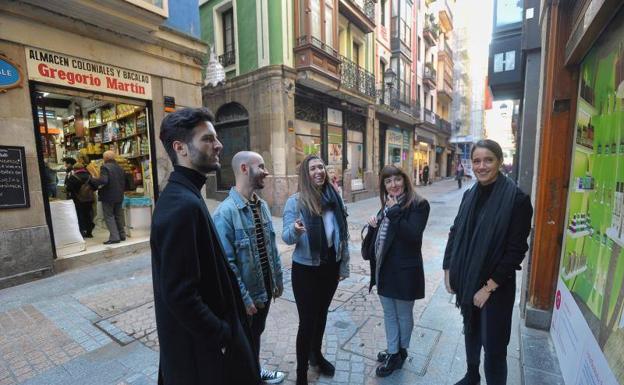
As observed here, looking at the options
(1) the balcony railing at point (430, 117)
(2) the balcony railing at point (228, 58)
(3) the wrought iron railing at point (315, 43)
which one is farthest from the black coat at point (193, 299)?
(1) the balcony railing at point (430, 117)

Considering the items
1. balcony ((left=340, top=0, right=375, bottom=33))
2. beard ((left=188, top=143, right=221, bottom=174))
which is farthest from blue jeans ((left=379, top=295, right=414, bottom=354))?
balcony ((left=340, top=0, right=375, bottom=33))

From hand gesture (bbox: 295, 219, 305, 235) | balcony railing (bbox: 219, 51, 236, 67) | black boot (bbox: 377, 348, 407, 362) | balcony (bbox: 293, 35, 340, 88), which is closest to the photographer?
hand gesture (bbox: 295, 219, 305, 235)

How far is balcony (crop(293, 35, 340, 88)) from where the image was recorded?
10.8m

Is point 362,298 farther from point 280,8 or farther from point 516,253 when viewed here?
point 280,8

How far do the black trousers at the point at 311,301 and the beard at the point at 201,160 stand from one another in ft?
4.18

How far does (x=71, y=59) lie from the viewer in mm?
5656

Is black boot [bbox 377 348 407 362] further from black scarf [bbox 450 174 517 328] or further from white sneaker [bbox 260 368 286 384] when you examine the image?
white sneaker [bbox 260 368 286 384]

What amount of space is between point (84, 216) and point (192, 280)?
733 centimetres

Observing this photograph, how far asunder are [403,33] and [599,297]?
20170 mm

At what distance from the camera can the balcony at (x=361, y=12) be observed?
43.2 feet

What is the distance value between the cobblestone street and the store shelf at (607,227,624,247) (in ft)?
5.11

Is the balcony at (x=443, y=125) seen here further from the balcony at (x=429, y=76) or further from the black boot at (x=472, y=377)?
the black boot at (x=472, y=377)

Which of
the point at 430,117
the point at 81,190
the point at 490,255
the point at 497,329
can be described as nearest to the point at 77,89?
the point at 81,190

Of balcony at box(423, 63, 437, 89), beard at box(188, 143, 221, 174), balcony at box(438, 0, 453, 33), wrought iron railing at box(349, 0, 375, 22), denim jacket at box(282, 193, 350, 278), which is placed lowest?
denim jacket at box(282, 193, 350, 278)
